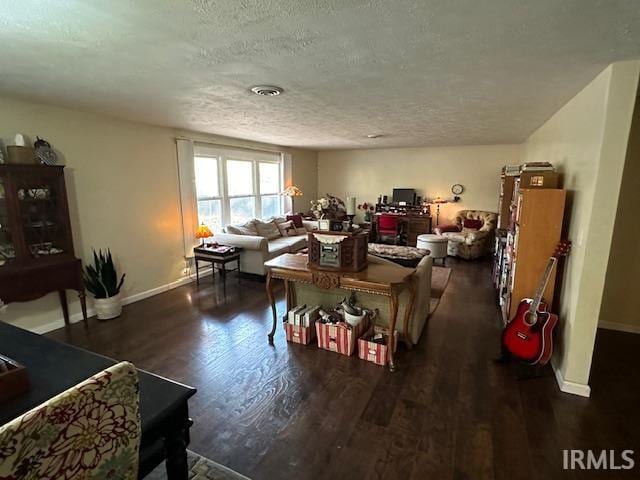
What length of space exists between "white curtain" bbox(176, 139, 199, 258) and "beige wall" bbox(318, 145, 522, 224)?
14.0ft

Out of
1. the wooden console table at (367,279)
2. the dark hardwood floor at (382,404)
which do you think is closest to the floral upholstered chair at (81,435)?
the dark hardwood floor at (382,404)

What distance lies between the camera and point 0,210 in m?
2.88

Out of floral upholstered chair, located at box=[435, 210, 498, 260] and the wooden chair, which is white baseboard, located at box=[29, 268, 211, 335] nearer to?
the wooden chair

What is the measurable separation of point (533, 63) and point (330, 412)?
2.62 m

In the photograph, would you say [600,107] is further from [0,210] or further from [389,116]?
[0,210]

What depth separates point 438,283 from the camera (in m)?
4.85

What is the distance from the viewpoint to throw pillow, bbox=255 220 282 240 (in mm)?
5743

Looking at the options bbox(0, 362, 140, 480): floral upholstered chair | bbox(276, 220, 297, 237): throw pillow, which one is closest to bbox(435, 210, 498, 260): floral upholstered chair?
bbox(276, 220, 297, 237): throw pillow

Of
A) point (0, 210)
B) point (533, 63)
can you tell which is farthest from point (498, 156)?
point (0, 210)

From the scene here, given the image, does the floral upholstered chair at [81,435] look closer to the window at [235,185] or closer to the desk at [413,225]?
the window at [235,185]

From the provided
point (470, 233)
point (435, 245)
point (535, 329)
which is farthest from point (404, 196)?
point (535, 329)

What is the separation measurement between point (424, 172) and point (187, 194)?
5.11m

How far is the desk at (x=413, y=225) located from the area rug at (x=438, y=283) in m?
1.43

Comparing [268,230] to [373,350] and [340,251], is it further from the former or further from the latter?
[373,350]
